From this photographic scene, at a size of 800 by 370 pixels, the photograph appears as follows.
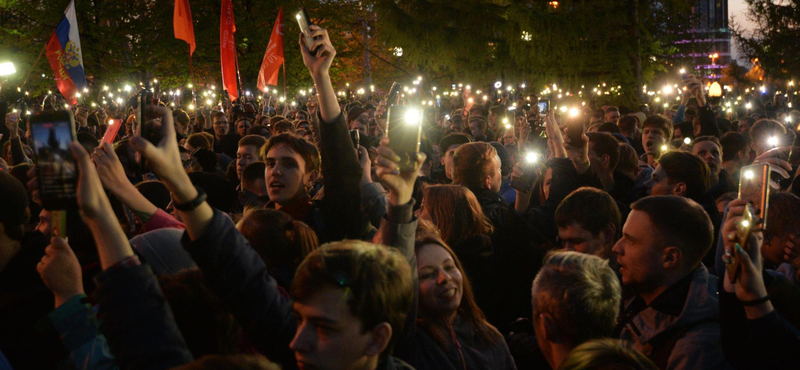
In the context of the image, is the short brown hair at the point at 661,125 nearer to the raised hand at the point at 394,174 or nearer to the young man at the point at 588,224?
the young man at the point at 588,224

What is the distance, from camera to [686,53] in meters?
36.1

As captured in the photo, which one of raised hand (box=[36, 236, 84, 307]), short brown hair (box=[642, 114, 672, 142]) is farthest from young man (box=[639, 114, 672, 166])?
raised hand (box=[36, 236, 84, 307])

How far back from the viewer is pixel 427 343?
2844 millimetres

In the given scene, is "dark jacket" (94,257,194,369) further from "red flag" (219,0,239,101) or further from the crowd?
"red flag" (219,0,239,101)

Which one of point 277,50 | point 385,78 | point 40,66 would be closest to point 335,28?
point 40,66

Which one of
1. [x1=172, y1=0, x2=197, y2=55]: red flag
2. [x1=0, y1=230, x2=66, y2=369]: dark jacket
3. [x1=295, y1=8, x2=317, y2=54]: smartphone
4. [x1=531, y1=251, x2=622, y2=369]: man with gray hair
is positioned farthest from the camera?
[x1=172, y1=0, x2=197, y2=55]: red flag

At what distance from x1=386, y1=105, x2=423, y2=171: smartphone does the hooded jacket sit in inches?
52.7

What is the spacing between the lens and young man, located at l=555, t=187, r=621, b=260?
384 cm

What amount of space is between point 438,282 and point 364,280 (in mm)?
959

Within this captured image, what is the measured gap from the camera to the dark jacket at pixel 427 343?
241 centimetres

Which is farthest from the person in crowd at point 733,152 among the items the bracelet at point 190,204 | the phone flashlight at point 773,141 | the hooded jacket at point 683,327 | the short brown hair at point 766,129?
the bracelet at point 190,204

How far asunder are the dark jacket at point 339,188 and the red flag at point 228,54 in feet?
31.9

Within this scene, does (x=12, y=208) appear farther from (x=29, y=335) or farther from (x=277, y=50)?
(x=277, y=50)

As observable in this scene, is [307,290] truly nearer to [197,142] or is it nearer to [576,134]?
[576,134]
